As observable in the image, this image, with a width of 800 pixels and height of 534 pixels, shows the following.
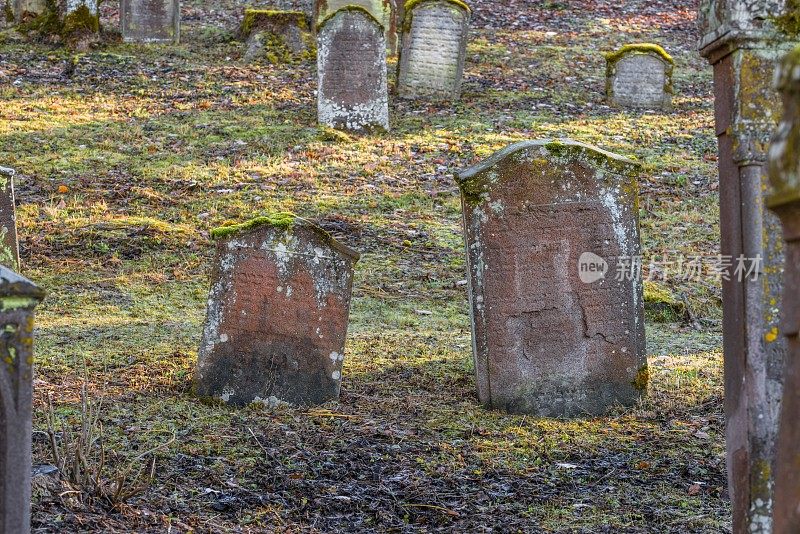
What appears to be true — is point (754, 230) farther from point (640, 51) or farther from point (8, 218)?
point (640, 51)

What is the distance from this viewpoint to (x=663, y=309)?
936 centimetres

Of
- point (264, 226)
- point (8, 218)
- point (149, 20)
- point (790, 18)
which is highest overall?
point (149, 20)

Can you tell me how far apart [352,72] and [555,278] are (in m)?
7.55

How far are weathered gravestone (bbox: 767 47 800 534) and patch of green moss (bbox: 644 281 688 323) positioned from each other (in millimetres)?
6848

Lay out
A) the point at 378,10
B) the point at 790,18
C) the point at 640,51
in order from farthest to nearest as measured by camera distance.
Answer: the point at 378,10 → the point at 640,51 → the point at 790,18

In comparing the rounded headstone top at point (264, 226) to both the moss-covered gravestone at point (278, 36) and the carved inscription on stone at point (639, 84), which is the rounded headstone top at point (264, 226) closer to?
the carved inscription on stone at point (639, 84)

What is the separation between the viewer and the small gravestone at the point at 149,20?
1759cm

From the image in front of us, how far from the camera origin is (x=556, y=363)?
6844 mm

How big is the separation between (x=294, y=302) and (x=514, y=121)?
8706mm

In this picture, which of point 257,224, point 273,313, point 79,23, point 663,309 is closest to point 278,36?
point 79,23

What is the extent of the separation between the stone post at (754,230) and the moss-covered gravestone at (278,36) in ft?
44.3

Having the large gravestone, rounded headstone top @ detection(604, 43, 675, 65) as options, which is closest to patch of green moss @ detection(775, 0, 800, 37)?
the large gravestone

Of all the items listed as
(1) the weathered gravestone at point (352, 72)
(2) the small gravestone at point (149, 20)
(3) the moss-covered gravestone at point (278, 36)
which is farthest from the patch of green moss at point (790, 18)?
(2) the small gravestone at point (149, 20)

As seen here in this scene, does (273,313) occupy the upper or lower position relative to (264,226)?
lower
